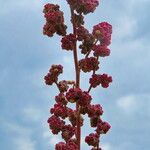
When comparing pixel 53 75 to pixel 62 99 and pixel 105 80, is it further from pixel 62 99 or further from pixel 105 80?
pixel 105 80

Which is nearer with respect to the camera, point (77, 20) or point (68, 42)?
point (68, 42)

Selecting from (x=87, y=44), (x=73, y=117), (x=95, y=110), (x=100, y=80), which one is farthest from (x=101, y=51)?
(x=73, y=117)

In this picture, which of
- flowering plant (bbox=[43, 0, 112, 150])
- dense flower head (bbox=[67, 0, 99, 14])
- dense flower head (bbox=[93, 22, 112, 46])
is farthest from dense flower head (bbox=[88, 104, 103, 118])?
dense flower head (bbox=[67, 0, 99, 14])

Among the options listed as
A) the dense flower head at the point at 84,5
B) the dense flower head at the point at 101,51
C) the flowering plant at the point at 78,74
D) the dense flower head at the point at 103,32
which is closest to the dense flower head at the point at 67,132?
the flowering plant at the point at 78,74

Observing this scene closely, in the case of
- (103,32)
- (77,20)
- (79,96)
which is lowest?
(79,96)

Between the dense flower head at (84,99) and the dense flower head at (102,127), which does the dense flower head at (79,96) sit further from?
the dense flower head at (102,127)

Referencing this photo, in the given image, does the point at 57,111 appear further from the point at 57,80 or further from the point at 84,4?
the point at 84,4

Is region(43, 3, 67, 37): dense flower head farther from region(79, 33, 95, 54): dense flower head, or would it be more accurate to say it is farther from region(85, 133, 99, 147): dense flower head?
region(85, 133, 99, 147): dense flower head
